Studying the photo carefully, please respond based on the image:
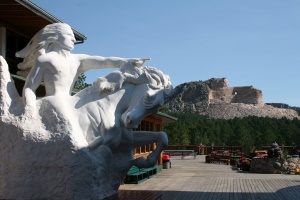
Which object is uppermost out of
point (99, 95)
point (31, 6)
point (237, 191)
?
point (31, 6)

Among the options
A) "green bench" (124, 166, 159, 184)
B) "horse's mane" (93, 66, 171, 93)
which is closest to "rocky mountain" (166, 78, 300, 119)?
"green bench" (124, 166, 159, 184)

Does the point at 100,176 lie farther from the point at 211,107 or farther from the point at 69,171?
the point at 211,107

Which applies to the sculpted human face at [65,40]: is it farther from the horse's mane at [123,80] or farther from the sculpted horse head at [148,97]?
the sculpted horse head at [148,97]

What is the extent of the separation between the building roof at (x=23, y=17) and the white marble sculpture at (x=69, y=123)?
1.77 meters

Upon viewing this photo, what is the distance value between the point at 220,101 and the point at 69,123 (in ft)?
383

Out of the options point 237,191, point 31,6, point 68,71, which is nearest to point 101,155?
point 68,71

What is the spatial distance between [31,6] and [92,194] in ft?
13.5

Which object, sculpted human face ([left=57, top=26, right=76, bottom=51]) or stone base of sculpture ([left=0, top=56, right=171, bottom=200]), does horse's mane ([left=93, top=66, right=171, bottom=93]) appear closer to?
stone base of sculpture ([left=0, top=56, right=171, bottom=200])

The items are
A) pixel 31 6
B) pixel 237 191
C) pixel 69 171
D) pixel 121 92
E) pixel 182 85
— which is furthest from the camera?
pixel 182 85

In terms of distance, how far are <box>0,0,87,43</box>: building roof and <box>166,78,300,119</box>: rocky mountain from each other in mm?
101613

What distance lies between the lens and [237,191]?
44.2 ft

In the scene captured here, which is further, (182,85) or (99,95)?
(182,85)

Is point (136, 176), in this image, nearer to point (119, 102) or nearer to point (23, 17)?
point (23, 17)

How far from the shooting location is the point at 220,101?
120938mm
